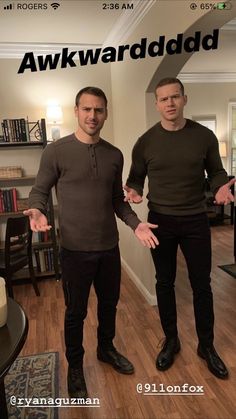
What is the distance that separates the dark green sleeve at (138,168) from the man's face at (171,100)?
24cm

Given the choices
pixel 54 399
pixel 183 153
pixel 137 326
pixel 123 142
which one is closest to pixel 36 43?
pixel 123 142

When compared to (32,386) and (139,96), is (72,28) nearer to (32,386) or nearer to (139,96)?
(139,96)

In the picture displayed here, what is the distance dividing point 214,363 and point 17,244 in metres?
2.04

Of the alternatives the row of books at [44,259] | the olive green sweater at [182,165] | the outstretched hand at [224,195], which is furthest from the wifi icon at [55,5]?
the row of books at [44,259]

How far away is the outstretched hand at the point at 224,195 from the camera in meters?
1.67

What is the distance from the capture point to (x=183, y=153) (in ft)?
5.60

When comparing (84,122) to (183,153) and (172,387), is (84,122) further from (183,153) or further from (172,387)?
(172,387)

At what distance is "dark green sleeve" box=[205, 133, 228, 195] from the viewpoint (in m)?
1.74

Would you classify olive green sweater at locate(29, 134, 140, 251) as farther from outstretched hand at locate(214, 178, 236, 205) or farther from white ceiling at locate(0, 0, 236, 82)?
white ceiling at locate(0, 0, 236, 82)

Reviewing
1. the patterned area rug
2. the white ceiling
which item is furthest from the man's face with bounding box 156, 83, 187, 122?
the patterned area rug

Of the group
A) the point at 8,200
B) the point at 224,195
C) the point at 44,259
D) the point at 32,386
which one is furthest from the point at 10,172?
the point at 224,195

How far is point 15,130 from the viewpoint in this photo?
3.35 metres

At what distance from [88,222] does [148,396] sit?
99 cm

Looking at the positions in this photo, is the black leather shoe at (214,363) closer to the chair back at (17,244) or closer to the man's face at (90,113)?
the man's face at (90,113)
